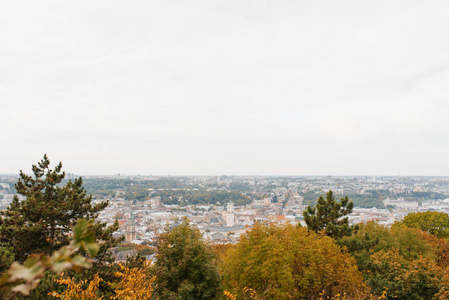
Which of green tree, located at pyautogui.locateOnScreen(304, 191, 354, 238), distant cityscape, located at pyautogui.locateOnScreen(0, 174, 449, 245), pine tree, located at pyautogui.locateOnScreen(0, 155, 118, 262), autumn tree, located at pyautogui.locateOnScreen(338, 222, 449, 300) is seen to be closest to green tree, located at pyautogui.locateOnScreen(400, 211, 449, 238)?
autumn tree, located at pyautogui.locateOnScreen(338, 222, 449, 300)

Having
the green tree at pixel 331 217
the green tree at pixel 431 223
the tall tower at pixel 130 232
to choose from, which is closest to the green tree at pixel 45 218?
the green tree at pixel 331 217

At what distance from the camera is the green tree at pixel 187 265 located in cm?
1125

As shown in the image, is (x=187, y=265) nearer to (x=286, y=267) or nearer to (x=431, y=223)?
(x=286, y=267)

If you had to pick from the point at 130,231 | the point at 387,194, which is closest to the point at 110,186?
the point at 130,231

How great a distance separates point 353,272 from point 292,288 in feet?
11.1

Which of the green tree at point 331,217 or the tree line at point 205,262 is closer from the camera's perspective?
the tree line at point 205,262

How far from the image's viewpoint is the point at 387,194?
140 meters

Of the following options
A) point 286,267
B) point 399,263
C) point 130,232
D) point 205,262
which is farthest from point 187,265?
point 130,232

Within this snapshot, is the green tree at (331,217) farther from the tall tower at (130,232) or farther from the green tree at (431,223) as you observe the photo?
the tall tower at (130,232)

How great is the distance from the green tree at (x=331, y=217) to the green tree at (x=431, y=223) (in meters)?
12.3

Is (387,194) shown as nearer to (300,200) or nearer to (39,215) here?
(300,200)

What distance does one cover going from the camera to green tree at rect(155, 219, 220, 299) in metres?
11.2

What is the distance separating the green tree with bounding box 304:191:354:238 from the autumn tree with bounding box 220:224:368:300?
3418mm

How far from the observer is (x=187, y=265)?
11531 millimetres
